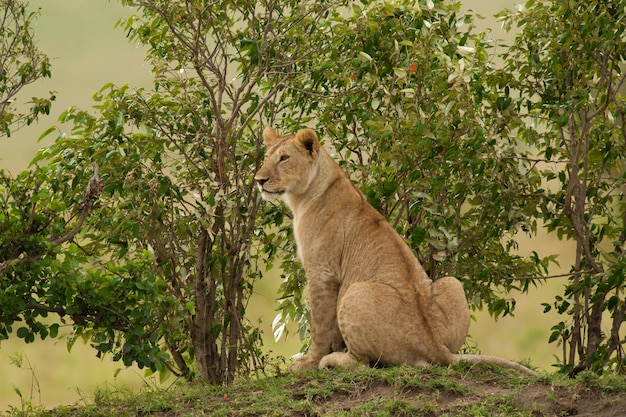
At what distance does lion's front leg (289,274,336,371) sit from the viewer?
781 cm

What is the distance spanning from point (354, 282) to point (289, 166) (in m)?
1.12

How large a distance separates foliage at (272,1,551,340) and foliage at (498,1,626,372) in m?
0.35

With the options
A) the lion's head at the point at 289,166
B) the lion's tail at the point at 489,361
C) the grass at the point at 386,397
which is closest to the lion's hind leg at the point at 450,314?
the lion's tail at the point at 489,361

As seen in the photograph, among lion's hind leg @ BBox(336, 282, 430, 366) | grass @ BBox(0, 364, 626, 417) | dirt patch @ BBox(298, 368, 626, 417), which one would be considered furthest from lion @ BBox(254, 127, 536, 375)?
dirt patch @ BBox(298, 368, 626, 417)

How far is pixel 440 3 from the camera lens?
8.87 metres

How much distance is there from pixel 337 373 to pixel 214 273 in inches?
96.6

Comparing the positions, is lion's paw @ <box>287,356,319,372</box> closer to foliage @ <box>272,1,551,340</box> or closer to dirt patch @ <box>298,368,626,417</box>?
dirt patch @ <box>298,368,626,417</box>

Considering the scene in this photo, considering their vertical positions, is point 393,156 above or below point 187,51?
below

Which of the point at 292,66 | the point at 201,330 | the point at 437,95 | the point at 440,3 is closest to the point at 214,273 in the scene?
the point at 201,330

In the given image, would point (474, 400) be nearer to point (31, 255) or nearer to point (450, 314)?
point (450, 314)

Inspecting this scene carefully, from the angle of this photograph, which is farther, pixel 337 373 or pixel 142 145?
pixel 142 145

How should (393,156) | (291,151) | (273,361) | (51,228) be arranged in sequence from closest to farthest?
(51,228) → (291,151) → (393,156) → (273,361)

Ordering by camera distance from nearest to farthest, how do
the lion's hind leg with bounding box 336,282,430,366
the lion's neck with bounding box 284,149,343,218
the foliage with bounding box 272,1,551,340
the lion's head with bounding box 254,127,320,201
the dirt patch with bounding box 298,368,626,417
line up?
the dirt patch with bounding box 298,368,626,417, the lion's hind leg with bounding box 336,282,430,366, the lion's head with bounding box 254,127,320,201, the lion's neck with bounding box 284,149,343,218, the foliage with bounding box 272,1,551,340

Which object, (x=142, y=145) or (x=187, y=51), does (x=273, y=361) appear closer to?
(x=142, y=145)
